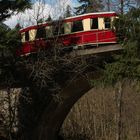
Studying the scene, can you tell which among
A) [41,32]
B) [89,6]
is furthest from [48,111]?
[89,6]

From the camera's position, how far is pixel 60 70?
27094 mm

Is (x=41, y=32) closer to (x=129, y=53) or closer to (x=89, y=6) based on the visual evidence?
(x=129, y=53)

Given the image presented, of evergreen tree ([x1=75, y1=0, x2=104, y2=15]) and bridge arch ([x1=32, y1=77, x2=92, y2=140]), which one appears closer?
bridge arch ([x1=32, y1=77, x2=92, y2=140])

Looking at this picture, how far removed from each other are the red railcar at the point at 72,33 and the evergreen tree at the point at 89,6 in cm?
1957

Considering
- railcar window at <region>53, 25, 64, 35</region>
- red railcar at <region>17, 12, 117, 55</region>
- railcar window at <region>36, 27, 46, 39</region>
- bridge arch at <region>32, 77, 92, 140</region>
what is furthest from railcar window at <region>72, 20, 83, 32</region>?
bridge arch at <region>32, 77, 92, 140</region>

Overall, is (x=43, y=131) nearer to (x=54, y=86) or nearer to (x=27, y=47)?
(x=54, y=86)

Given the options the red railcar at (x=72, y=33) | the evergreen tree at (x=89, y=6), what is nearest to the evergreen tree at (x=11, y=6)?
the red railcar at (x=72, y=33)

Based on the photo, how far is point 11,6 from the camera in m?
22.2

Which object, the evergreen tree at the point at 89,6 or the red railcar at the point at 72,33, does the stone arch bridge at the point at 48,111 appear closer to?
the red railcar at the point at 72,33

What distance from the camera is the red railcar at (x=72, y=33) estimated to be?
24.3m

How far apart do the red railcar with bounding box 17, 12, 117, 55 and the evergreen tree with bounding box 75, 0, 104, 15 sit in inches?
771

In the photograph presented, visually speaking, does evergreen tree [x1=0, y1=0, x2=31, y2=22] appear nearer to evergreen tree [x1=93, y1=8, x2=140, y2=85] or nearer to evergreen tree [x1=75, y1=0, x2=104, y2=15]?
evergreen tree [x1=93, y1=8, x2=140, y2=85]

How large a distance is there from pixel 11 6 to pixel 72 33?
4216 millimetres

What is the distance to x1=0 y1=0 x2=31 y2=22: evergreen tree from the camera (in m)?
22.1
